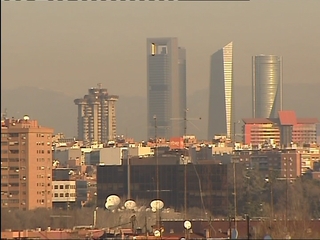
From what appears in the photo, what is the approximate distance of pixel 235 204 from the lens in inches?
1907

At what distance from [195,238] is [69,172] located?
49235 mm

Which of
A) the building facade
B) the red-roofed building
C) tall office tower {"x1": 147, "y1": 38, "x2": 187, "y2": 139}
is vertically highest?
tall office tower {"x1": 147, "y1": 38, "x2": 187, "y2": 139}

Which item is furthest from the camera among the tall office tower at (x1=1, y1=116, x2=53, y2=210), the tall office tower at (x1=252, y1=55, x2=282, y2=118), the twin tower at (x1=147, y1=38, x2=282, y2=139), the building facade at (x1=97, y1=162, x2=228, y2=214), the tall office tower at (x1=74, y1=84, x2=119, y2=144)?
the tall office tower at (x1=252, y1=55, x2=282, y2=118)

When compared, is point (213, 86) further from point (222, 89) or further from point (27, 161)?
point (27, 161)

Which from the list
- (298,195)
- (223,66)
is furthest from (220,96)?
(298,195)

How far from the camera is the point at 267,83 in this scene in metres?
183

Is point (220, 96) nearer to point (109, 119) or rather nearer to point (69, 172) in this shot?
point (109, 119)

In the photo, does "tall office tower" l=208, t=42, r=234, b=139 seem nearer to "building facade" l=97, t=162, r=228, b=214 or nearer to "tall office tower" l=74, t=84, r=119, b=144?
"tall office tower" l=74, t=84, r=119, b=144

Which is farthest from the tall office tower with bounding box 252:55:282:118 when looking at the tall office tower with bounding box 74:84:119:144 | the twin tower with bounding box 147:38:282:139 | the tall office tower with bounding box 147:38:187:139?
the tall office tower with bounding box 74:84:119:144

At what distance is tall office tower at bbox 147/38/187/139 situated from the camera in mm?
115250

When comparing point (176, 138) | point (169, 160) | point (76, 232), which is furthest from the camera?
point (176, 138)

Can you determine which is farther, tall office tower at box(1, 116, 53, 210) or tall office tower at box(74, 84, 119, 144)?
tall office tower at box(74, 84, 119, 144)

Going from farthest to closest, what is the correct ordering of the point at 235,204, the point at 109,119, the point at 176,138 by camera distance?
the point at 109,119 → the point at 176,138 → the point at 235,204

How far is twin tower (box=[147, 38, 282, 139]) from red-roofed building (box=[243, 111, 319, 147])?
2272 mm
